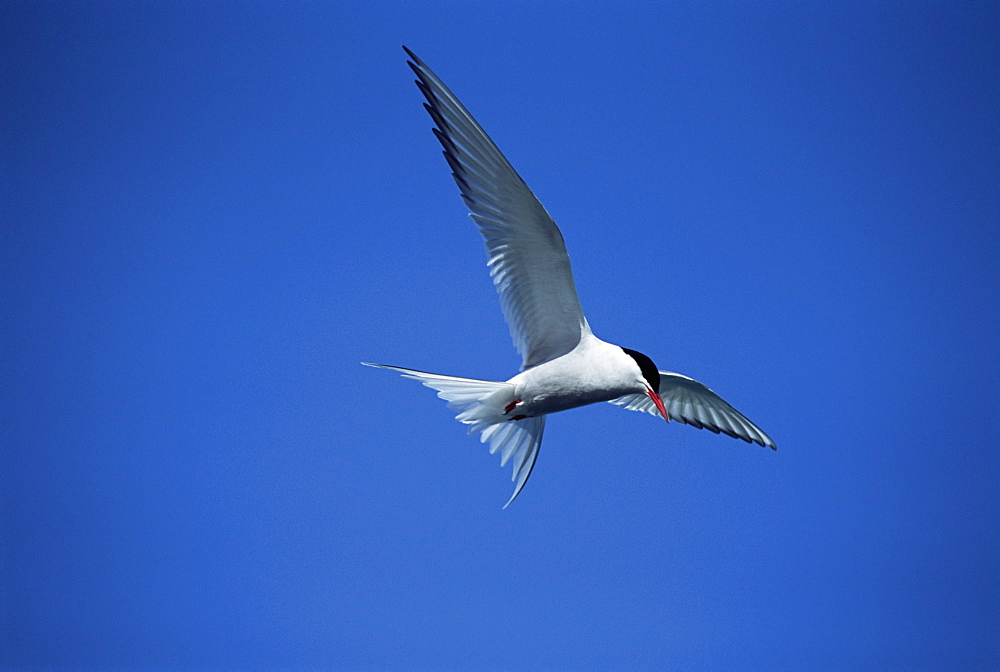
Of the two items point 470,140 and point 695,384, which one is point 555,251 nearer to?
point 470,140

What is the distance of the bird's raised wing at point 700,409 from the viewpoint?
302cm

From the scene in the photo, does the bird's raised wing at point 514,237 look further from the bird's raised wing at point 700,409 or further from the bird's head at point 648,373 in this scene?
the bird's raised wing at point 700,409

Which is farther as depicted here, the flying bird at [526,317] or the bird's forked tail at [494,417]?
the bird's forked tail at [494,417]

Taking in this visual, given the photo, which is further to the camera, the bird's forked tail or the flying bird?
the bird's forked tail

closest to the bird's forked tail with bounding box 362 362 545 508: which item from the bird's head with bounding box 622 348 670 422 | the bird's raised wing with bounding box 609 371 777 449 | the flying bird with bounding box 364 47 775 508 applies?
the flying bird with bounding box 364 47 775 508

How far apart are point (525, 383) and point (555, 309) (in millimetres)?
251

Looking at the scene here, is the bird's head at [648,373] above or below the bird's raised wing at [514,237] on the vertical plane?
below

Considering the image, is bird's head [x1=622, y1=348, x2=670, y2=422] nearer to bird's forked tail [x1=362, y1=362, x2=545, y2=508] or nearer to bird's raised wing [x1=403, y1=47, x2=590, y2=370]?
bird's raised wing [x1=403, y1=47, x2=590, y2=370]

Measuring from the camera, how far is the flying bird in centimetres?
224

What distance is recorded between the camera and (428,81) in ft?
6.84

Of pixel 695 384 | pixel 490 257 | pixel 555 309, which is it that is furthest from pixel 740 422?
pixel 490 257

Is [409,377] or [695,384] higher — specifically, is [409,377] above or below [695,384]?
below

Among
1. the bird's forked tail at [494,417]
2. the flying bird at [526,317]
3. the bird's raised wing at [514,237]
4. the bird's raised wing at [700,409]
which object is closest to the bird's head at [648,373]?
the flying bird at [526,317]

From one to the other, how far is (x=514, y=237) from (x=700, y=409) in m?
1.22
